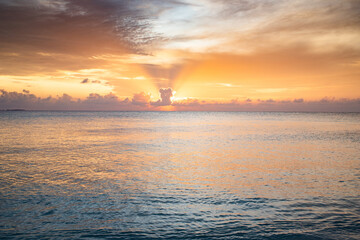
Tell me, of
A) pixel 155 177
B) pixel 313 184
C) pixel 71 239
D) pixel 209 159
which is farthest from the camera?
pixel 209 159

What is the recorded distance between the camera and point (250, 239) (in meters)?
10.3

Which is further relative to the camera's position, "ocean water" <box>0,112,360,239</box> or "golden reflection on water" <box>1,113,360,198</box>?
"golden reflection on water" <box>1,113,360,198</box>

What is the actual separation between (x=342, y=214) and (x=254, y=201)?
432cm

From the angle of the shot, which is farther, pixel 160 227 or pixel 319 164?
pixel 319 164

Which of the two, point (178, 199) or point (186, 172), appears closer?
point (178, 199)

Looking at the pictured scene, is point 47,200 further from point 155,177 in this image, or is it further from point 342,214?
point 342,214

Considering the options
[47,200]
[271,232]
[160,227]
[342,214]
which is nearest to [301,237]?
[271,232]

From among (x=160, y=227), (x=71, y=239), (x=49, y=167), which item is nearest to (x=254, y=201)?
(x=160, y=227)

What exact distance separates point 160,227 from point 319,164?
20572 mm

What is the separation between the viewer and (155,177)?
20.2m

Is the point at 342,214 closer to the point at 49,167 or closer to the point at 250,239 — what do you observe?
the point at 250,239

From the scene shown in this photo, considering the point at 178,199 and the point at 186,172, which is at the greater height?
the point at 178,199

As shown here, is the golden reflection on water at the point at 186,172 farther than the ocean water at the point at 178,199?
Yes

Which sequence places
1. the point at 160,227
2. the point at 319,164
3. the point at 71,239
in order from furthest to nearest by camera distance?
the point at 319,164
the point at 160,227
the point at 71,239
